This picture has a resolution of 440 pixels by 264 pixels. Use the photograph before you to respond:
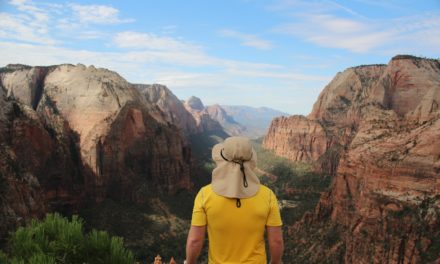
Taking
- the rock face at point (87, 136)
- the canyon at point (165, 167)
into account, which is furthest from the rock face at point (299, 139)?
the rock face at point (87, 136)

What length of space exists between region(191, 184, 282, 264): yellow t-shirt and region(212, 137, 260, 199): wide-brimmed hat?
0.13 m

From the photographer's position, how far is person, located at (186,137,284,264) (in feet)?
21.7

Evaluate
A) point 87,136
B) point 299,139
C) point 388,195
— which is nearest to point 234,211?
point 388,195

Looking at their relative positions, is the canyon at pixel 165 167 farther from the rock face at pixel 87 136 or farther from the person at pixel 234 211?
the person at pixel 234 211

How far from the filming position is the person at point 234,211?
6613mm

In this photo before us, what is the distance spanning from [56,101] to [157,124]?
20495 mm

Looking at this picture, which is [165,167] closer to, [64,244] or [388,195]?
[388,195]

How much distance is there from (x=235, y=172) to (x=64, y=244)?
4.62 m

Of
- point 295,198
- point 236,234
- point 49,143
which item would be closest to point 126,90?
point 49,143

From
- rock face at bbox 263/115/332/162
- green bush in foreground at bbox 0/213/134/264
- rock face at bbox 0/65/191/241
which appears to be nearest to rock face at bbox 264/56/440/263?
green bush in foreground at bbox 0/213/134/264

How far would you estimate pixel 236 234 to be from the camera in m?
6.68

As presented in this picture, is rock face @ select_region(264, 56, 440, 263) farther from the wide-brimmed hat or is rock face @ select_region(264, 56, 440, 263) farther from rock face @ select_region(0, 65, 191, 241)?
rock face @ select_region(0, 65, 191, 241)

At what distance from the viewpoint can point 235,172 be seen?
6.69m

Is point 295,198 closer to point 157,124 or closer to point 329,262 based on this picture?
point 157,124
